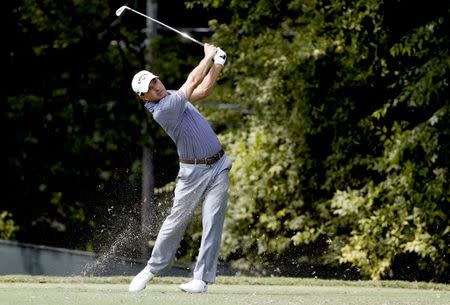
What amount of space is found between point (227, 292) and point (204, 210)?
30.4 inches

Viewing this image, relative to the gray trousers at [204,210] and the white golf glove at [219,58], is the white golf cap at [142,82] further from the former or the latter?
the gray trousers at [204,210]

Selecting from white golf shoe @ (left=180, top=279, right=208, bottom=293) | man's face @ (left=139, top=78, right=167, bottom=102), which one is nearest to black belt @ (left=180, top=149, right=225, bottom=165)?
man's face @ (left=139, top=78, right=167, bottom=102)

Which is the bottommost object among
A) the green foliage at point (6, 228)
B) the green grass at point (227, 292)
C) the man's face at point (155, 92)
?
the green foliage at point (6, 228)

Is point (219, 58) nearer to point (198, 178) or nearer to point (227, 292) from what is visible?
point (198, 178)

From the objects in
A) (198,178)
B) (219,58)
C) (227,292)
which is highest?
(219,58)

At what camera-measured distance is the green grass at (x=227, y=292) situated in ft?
27.8

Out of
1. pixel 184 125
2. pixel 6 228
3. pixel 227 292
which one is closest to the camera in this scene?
pixel 184 125

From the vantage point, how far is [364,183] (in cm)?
1476

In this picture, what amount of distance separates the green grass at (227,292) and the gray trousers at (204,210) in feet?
0.80

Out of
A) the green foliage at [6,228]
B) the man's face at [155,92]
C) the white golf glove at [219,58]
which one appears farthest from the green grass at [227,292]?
the green foliage at [6,228]

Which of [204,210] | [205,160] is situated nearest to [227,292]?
[204,210]

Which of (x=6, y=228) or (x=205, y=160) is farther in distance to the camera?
(x=6, y=228)

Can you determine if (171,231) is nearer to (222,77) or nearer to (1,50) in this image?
(222,77)

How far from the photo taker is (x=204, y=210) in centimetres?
927
